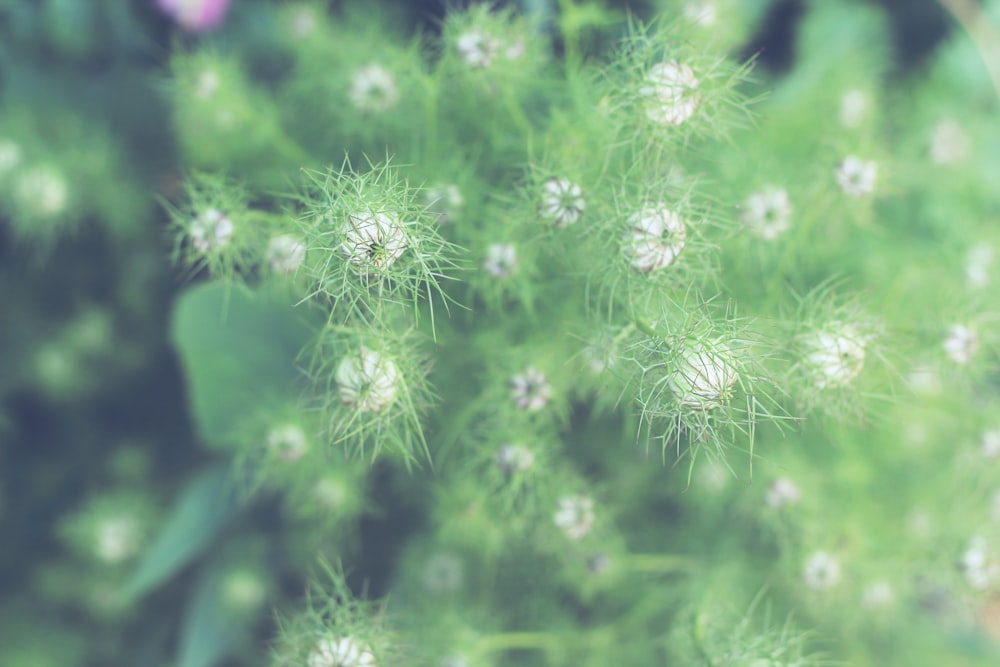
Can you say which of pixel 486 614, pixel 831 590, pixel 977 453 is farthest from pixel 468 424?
pixel 977 453

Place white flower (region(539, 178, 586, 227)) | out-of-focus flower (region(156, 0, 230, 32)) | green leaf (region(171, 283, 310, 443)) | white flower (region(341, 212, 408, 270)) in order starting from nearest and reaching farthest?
white flower (region(341, 212, 408, 270)) → white flower (region(539, 178, 586, 227)) → green leaf (region(171, 283, 310, 443)) → out-of-focus flower (region(156, 0, 230, 32))

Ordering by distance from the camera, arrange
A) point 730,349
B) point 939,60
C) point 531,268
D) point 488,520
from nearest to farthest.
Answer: point 730,349 < point 531,268 < point 488,520 < point 939,60

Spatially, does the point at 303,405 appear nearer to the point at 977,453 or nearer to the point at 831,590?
the point at 831,590

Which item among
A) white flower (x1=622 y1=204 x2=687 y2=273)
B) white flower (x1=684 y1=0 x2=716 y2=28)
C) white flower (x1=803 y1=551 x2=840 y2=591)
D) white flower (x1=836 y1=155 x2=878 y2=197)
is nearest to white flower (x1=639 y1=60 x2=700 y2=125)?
white flower (x1=622 y1=204 x2=687 y2=273)

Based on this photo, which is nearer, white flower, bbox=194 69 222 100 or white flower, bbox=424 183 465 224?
white flower, bbox=424 183 465 224

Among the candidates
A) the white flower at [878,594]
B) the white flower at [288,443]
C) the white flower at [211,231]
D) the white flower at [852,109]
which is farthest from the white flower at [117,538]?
the white flower at [852,109]

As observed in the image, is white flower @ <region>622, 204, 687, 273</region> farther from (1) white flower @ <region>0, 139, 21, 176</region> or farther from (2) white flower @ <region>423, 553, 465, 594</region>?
(1) white flower @ <region>0, 139, 21, 176</region>
